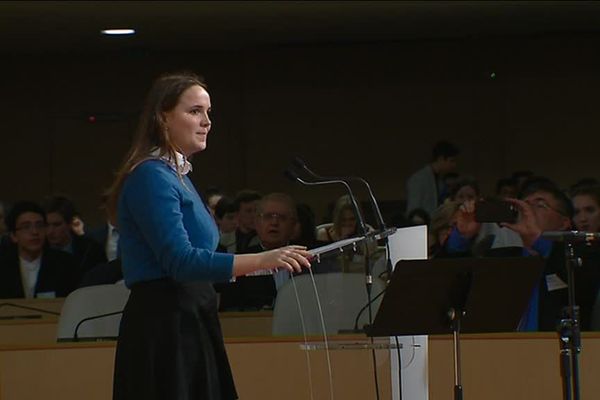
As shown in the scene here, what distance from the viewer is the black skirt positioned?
14.6 ft

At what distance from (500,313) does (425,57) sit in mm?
10600

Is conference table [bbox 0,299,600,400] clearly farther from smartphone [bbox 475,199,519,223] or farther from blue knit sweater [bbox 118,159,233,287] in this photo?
blue knit sweater [bbox 118,159,233,287]

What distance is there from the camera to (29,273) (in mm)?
9922

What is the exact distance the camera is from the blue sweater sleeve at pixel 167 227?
433 cm

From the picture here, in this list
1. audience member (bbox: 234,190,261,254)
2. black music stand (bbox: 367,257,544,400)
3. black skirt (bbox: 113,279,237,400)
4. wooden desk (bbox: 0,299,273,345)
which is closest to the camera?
black skirt (bbox: 113,279,237,400)

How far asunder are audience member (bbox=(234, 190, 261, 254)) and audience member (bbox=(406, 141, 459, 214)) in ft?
10.5

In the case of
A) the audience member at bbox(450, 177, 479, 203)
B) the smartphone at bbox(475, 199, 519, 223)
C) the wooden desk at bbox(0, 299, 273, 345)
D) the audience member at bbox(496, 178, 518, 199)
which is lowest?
the wooden desk at bbox(0, 299, 273, 345)

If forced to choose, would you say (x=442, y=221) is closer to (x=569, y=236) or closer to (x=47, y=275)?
(x=47, y=275)

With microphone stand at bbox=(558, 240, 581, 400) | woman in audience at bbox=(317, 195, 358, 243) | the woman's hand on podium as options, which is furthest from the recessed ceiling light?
the woman's hand on podium

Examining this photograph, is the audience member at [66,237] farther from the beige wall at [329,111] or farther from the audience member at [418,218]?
the beige wall at [329,111]

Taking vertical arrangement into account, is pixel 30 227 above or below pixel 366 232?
above

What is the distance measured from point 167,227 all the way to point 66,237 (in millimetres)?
7456

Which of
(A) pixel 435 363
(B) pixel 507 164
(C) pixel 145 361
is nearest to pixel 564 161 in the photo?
(B) pixel 507 164

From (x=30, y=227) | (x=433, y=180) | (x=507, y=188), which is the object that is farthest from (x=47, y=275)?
(x=433, y=180)
